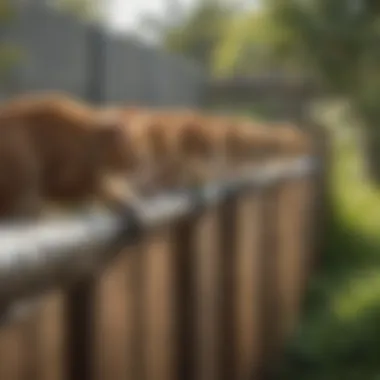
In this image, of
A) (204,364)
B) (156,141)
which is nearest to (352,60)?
(204,364)

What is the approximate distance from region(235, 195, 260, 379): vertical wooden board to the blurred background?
498mm

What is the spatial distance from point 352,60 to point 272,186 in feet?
19.3

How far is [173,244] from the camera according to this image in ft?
6.49

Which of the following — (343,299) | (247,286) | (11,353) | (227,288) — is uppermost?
(11,353)

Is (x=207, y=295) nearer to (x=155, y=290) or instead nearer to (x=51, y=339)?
(x=155, y=290)

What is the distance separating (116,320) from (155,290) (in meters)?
0.27

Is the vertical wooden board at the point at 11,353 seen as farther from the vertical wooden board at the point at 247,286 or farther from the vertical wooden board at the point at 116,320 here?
the vertical wooden board at the point at 247,286

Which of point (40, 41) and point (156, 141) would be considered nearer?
point (156, 141)

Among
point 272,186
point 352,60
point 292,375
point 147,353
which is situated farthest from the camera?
point 352,60

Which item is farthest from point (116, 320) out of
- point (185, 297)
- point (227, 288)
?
point (227, 288)

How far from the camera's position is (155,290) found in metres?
1.83

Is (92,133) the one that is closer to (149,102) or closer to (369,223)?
(149,102)

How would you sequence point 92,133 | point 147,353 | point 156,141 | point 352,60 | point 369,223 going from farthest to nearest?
point 352,60, point 369,223, point 147,353, point 156,141, point 92,133

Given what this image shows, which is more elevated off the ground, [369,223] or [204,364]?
[204,364]
